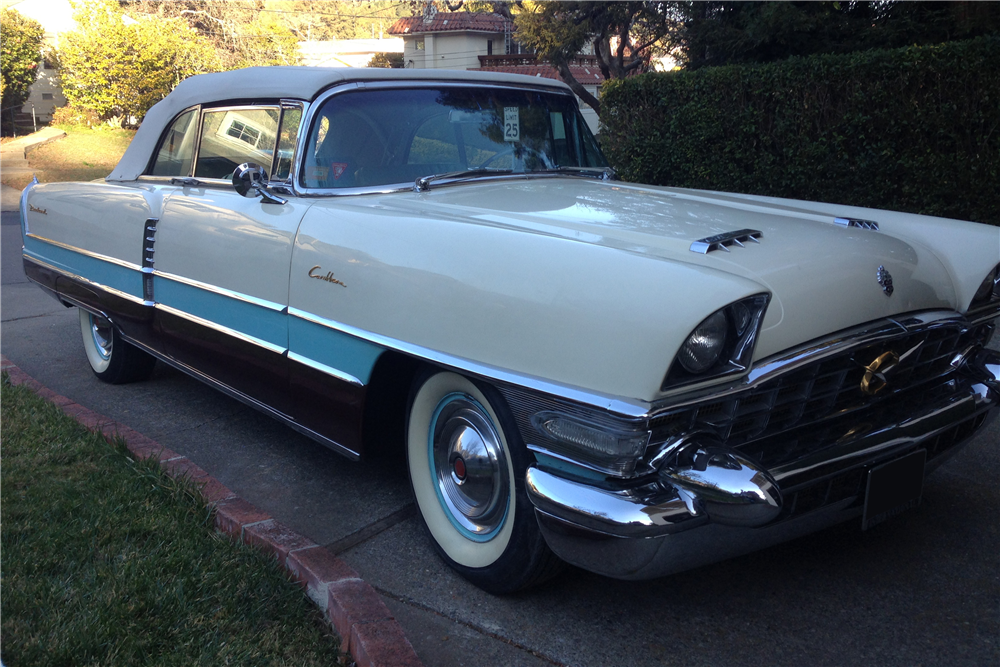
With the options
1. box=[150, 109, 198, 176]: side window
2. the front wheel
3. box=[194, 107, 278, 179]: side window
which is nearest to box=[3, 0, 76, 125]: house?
box=[150, 109, 198, 176]: side window

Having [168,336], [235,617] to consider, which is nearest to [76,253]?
[168,336]

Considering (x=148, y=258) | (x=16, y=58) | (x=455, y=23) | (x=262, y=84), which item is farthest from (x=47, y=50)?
(x=262, y=84)

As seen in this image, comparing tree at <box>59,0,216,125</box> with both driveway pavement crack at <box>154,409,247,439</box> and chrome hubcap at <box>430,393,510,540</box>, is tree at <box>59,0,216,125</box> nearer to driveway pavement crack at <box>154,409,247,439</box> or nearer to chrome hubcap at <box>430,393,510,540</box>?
driveway pavement crack at <box>154,409,247,439</box>

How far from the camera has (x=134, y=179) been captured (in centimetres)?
442

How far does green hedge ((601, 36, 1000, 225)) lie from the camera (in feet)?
20.9

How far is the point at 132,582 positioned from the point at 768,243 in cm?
207

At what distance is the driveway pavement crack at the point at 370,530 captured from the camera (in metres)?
2.84

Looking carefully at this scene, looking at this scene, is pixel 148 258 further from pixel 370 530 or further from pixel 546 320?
pixel 546 320

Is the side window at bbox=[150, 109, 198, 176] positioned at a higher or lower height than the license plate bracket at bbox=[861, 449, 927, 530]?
higher

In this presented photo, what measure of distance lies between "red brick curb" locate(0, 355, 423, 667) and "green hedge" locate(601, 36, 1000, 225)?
158 inches

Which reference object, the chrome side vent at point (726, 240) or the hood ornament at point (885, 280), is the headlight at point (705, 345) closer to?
the chrome side vent at point (726, 240)

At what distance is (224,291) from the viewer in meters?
3.30

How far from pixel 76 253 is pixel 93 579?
A: 2631 millimetres

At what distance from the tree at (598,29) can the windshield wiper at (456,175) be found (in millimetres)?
11606
